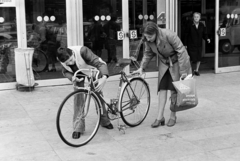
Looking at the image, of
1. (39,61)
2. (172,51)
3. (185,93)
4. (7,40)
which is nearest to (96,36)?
(39,61)

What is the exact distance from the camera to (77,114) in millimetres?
5430

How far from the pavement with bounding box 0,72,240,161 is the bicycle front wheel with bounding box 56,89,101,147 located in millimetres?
130

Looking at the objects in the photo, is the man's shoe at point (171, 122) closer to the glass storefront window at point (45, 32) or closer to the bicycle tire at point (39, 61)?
the glass storefront window at point (45, 32)

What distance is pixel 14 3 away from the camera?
28.5ft

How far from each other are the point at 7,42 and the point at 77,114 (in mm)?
4126

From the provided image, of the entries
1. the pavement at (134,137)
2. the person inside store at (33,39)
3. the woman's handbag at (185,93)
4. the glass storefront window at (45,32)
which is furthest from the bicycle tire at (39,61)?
the woman's handbag at (185,93)

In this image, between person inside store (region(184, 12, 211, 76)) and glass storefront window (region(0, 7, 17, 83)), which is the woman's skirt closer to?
glass storefront window (region(0, 7, 17, 83))

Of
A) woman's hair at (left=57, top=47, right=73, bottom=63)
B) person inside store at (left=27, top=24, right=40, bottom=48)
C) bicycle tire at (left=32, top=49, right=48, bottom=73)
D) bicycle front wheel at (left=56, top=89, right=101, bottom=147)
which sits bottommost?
bicycle front wheel at (left=56, top=89, right=101, bottom=147)

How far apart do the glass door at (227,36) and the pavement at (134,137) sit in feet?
9.97

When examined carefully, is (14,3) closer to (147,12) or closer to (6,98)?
(6,98)

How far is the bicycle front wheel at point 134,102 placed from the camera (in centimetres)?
590

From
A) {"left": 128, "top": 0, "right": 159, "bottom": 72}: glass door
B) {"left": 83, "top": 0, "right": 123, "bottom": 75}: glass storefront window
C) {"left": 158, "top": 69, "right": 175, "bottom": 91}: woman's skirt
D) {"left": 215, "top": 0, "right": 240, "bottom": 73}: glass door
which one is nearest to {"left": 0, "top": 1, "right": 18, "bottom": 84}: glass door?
{"left": 83, "top": 0, "right": 123, "bottom": 75}: glass storefront window

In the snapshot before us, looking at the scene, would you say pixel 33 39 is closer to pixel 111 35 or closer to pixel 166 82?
pixel 111 35

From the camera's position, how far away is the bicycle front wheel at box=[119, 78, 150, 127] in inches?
232
